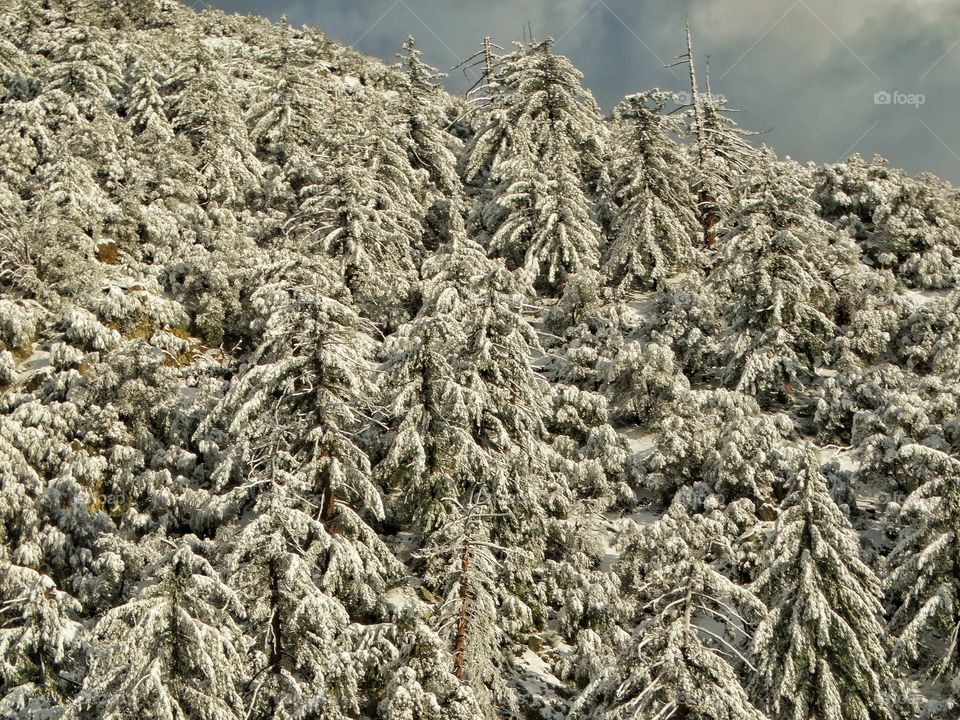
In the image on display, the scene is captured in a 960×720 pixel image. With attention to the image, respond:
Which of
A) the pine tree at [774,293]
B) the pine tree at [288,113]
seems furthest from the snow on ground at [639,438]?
the pine tree at [288,113]

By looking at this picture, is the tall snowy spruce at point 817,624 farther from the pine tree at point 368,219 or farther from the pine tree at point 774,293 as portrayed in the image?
the pine tree at point 368,219

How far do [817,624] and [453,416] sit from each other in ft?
32.2

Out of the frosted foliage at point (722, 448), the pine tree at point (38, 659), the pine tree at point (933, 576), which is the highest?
the frosted foliage at point (722, 448)

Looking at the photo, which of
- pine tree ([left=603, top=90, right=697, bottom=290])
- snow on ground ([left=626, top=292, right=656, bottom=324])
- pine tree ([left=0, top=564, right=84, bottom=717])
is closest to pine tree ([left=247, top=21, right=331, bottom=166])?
pine tree ([left=603, top=90, right=697, bottom=290])

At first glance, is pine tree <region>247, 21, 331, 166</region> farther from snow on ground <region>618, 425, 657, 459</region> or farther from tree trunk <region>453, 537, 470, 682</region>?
tree trunk <region>453, 537, 470, 682</region>

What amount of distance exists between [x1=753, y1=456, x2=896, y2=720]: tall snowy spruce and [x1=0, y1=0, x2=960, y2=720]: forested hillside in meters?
0.09

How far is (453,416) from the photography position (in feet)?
65.6

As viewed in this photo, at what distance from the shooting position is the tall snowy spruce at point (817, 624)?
16.7 m

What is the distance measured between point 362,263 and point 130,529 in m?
14.3

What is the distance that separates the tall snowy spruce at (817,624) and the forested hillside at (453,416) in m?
0.09

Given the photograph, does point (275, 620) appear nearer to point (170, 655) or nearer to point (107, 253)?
point (170, 655)

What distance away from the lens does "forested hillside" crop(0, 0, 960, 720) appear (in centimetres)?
1504

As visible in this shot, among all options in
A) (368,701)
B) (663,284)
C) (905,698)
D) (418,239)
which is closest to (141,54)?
(418,239)

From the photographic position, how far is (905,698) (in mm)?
17562
